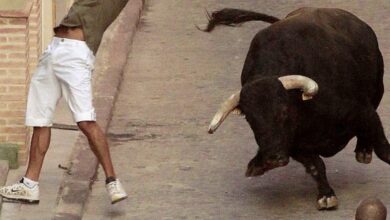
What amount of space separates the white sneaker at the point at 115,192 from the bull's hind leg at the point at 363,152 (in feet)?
6.17

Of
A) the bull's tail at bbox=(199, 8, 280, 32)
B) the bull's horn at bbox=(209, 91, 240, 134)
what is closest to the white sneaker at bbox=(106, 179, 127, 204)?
the bull's horn at bbox=(209, 91, 240, 134)

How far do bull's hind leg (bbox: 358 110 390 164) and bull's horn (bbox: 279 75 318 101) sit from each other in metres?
0.73

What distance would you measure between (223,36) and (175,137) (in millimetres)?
3827

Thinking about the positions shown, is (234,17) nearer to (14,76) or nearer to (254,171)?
(14,76)

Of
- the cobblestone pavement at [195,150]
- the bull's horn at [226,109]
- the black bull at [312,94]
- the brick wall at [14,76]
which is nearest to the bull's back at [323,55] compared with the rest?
the black bull at [312,94]

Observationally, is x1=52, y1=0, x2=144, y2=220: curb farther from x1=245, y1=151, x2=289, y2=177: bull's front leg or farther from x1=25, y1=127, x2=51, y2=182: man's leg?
x1=245, y1=151, x2=289, y2=177: bull's front leg

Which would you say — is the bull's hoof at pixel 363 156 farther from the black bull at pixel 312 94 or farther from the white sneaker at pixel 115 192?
the white sneaker at pixel 115 192

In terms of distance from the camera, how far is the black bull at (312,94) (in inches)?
353

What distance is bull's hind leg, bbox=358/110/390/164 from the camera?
9.69m

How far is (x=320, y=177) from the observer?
958 centimetres

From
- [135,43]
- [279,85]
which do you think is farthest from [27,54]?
[135,43]

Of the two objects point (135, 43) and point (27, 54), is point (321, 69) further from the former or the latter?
point (135, 43)

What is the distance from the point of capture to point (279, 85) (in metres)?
9.03

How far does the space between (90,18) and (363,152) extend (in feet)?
7.72
